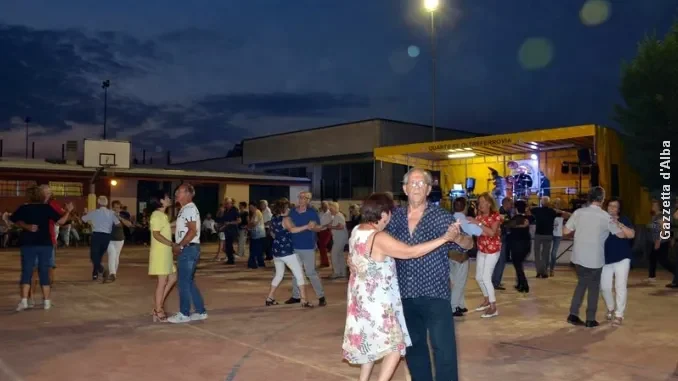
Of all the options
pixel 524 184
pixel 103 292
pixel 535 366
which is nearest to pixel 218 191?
pixel 524 184

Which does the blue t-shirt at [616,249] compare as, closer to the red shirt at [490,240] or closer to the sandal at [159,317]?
the red shirt at [490,240]

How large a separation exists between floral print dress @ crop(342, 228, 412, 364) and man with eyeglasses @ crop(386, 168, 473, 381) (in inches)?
3.2

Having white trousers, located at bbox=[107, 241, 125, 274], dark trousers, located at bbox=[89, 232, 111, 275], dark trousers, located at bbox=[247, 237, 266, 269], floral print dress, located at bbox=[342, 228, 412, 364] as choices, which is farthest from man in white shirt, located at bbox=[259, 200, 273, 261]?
floral print dress, located at bbox=[342, 228, 412, 364]

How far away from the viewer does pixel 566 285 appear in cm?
1289

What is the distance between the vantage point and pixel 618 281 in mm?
8500

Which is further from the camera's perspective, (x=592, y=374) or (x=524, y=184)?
(x=524, y=184)

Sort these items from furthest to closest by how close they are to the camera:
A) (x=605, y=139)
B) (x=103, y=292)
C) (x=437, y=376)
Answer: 1. (x=605, y=139)
2. (x=103, y=292)
3. (x=437, y=376)

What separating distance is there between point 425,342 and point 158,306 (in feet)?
16.0

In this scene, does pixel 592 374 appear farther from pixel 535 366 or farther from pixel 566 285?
pixel 566 285

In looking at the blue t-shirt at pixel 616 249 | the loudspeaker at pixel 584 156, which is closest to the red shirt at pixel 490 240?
the blue t-shirt at pixel 616 249

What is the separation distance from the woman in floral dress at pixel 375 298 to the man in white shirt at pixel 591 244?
453 cm

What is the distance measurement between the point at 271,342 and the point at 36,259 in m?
4.00

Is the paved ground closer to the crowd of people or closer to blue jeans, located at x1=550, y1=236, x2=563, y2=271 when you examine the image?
the crowd of people

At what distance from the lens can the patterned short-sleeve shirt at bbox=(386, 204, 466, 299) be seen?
442 cm
